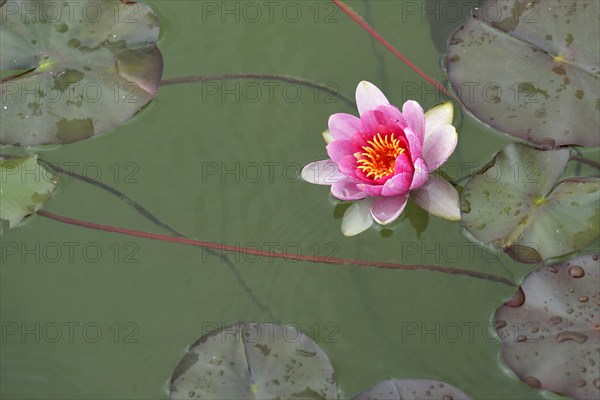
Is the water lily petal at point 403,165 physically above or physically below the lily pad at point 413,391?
above

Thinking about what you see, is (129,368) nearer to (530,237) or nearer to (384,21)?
(530,237)

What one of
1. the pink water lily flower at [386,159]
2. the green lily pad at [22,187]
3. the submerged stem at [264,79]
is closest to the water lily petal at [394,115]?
the pink water lily flower at [386,159]

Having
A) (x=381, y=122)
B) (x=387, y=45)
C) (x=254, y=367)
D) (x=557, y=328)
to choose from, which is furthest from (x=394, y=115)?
(x=254, y=367)

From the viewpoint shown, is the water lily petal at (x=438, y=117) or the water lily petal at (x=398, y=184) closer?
the water lily petal at (x=398, y=184)

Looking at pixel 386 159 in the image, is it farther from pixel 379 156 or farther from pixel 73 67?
pixel 73 67

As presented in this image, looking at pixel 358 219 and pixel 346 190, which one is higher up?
pixel 346 190

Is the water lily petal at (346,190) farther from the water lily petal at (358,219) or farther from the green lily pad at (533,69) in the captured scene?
the green lily pad at (533,69)
